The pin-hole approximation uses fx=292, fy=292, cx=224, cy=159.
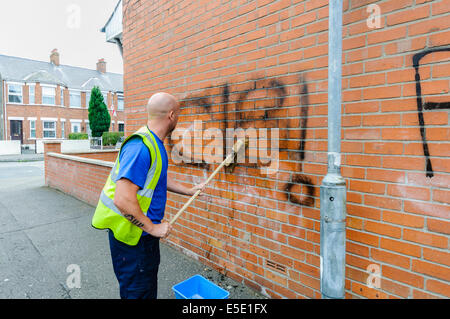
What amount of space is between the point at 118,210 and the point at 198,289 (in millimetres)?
1225

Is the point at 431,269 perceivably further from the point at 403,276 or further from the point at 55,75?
the point at 55,75

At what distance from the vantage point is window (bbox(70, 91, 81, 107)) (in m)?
31.1

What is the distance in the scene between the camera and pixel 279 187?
2.61 m

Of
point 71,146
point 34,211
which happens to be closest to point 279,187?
point 34,211

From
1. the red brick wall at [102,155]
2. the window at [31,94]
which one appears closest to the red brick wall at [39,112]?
the window at [31,94]

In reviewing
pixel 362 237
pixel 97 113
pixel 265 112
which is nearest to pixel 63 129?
pixel 97 113

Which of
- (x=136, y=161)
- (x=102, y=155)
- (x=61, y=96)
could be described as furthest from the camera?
(x=61, y=96)

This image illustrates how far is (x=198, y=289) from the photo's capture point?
2.69m

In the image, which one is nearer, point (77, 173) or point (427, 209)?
point (427, 209)

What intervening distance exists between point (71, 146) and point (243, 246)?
24.5 m

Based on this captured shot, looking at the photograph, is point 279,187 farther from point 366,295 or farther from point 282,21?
point 282,21

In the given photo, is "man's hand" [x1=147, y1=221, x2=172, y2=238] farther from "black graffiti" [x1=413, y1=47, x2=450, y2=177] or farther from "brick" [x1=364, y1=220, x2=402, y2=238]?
"black graffiti" [x1=413, y1=47, x2=450, y2=177]

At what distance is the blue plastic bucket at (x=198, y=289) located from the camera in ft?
8.20

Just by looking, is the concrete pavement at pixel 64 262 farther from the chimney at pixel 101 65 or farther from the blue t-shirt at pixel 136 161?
the chimney at pixel 101 65
